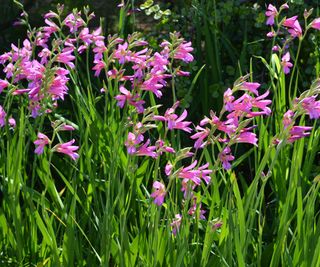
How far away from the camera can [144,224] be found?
2244 millimetres

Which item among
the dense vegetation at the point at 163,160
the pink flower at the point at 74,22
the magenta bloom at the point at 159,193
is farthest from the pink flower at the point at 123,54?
the magenta bloom at the point at 159,193

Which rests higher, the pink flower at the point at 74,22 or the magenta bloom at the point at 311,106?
the pink flower at the point at 74,22

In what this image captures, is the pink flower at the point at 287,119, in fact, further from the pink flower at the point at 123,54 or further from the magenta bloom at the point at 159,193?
the pink flower at the point at 123,54

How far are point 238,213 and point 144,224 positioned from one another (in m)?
0.29

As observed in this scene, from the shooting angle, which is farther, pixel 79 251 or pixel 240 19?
pixel 240 19

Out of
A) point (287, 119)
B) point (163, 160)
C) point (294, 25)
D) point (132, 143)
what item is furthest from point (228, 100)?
point (163, 160)

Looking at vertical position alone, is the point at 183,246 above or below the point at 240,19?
below

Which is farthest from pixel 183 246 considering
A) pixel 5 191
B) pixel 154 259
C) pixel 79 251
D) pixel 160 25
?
pixel 160 25

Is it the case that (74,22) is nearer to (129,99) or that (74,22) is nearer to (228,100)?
(129,99)

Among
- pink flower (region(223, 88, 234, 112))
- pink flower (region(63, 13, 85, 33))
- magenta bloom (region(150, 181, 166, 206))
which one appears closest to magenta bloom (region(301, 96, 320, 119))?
pink flower (region(223, 88, 234, 112))

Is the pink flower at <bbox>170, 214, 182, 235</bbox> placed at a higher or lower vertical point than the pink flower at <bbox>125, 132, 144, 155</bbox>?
lower

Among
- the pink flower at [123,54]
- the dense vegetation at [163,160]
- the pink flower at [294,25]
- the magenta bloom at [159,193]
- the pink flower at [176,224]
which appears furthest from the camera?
the pink flower at [294,25]

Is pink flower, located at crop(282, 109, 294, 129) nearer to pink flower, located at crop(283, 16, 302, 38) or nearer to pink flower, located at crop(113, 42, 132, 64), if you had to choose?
pink flower, located at crop(113, 42, 132, 64)

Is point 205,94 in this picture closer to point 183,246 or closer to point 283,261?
point 283,261
